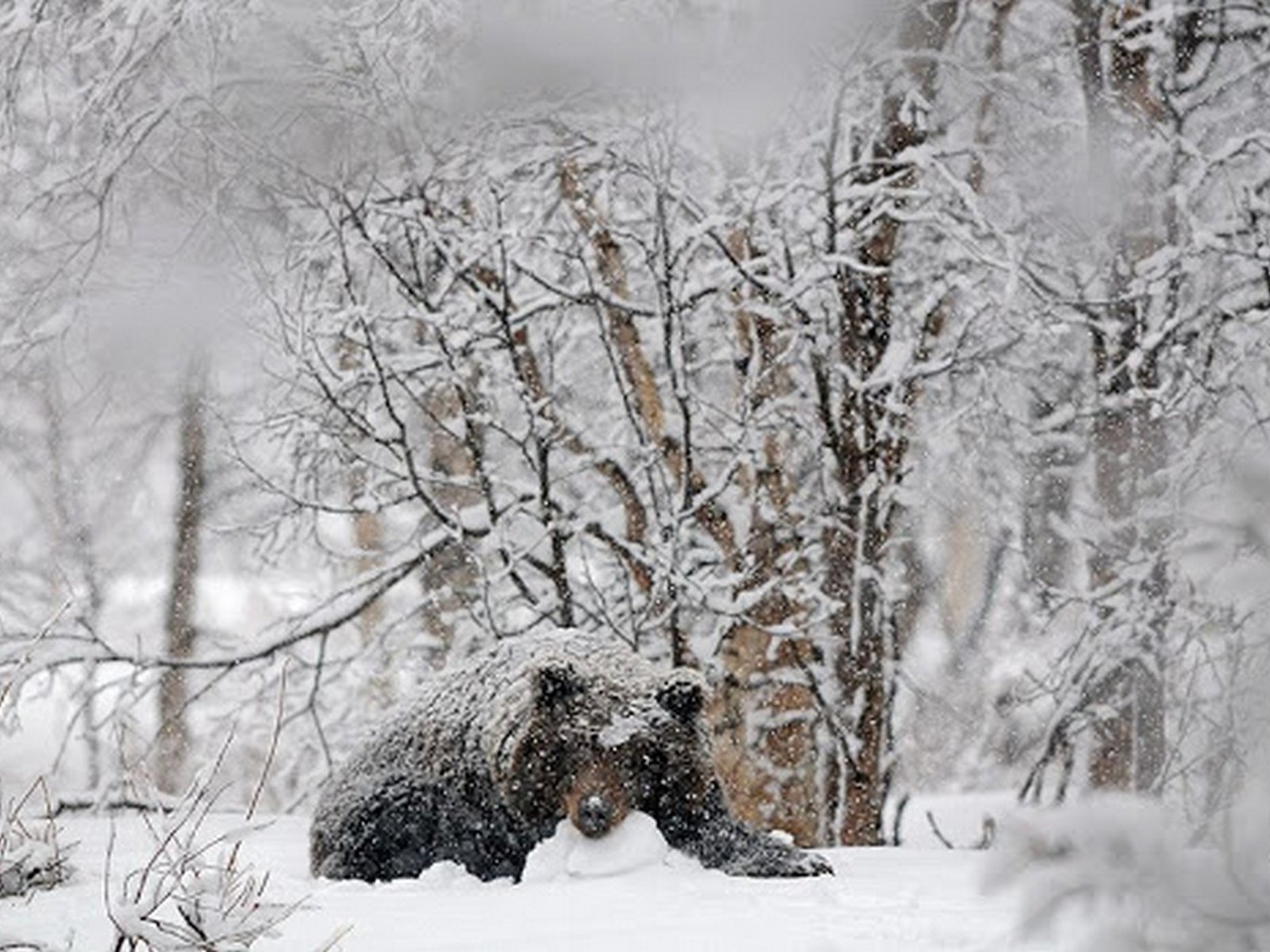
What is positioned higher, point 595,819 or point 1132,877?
point 595,819

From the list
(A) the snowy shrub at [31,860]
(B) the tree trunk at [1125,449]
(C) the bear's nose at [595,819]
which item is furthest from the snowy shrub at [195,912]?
(B) the tree trunk at [1125,449]

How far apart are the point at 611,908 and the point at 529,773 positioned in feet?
3.53

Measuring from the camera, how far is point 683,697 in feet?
16.0

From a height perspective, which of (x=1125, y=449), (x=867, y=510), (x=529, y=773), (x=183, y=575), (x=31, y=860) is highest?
(x=183, y=575)

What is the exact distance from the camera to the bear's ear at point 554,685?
4820mm

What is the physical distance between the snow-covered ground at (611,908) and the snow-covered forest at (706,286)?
8.14ft

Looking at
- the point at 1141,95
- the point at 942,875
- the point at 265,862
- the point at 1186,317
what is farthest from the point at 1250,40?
the point at 265,862

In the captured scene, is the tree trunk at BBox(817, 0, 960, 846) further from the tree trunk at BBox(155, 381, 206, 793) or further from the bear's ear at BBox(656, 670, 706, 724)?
the tree trunk at BBox(155, 381, 206, 793)

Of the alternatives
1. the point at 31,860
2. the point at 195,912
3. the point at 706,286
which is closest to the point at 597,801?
the point at 31,860

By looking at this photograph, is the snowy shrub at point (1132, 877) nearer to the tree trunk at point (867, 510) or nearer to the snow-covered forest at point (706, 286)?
the snow-covered forest at point (706, 286)

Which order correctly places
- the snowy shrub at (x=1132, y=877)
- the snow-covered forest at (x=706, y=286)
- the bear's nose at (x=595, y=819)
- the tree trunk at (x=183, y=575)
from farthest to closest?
1. the tree trunk at (x=183, y=575)
2. the snow-covered forest at (x=706, y=286)
3. the bear's nose at (x=595, y=819)
4. the snowy shrub at (x=1132, y=877)

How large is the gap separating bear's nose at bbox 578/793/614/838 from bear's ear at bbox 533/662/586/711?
0.34m

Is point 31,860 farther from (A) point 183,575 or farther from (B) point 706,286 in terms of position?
(A) point 183,575

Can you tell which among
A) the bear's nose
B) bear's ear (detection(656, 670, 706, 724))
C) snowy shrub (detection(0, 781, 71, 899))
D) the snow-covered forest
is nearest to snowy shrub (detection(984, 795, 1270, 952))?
snowy shrub (detection(0, 781, 71, 899))
